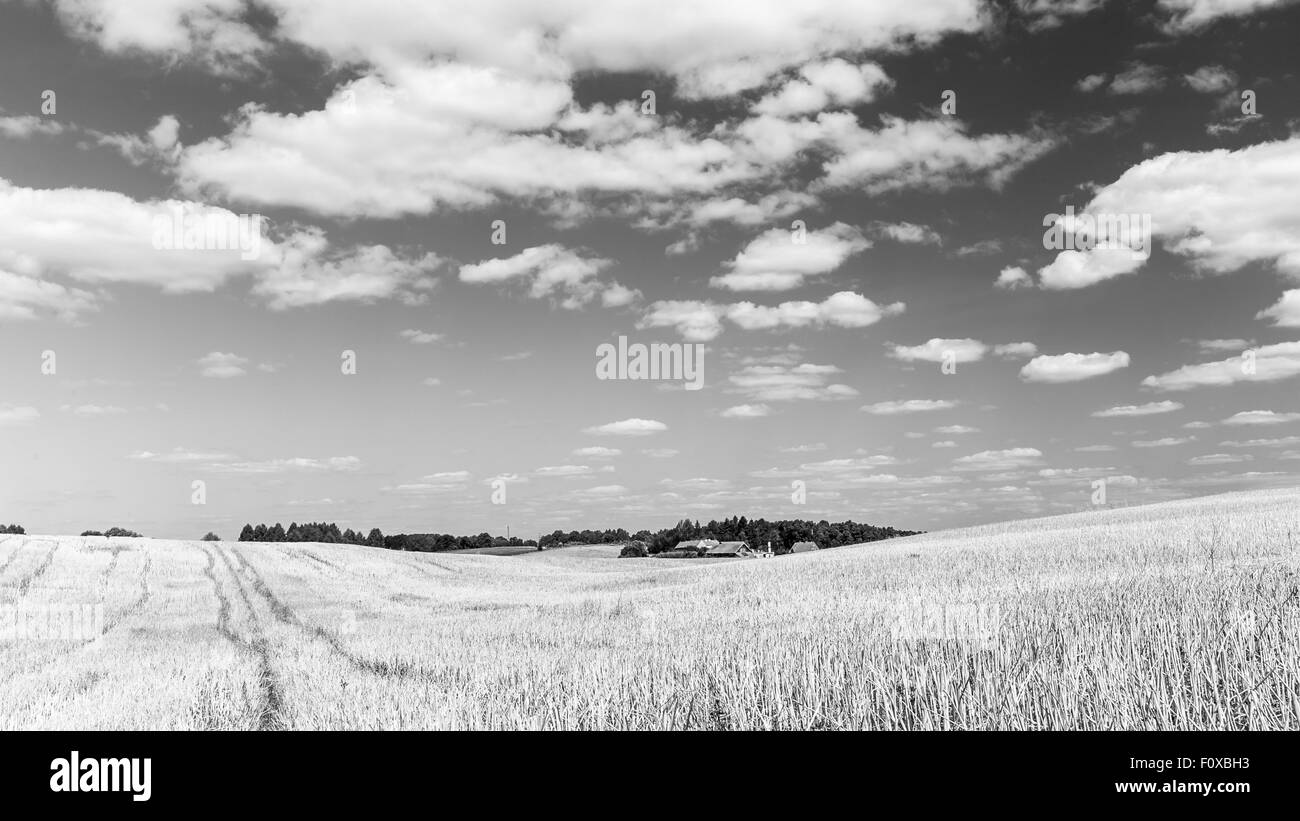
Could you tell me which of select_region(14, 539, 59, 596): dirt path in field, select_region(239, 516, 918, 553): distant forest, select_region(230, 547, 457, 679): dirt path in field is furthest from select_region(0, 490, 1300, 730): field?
select_region(239, 516, 918, 553): distant forest

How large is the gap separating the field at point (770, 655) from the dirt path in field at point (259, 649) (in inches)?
3.7

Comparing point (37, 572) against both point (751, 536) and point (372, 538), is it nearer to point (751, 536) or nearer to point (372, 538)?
point (372, 538)

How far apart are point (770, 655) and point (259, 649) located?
13.5 m

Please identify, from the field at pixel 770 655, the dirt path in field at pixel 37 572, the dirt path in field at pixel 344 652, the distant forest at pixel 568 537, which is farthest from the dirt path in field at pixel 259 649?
the distant forest at pixel 568 537

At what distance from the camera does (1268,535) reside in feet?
87.1

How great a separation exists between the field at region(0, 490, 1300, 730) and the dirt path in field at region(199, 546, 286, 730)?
94mm

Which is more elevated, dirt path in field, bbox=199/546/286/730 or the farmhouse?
dirt path in field, bbox=199/546/286/730

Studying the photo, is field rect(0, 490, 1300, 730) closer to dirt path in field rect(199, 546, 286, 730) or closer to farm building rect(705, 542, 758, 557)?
dirt path in field rect(199, 546, 286, 730)

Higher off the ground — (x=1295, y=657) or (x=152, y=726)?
(x=1295, y=657)

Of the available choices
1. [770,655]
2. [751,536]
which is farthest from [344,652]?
[751,536]

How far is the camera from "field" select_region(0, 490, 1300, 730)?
834cm
